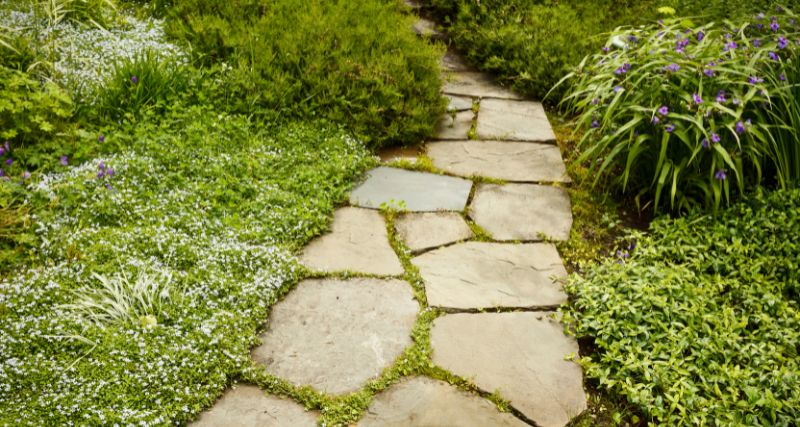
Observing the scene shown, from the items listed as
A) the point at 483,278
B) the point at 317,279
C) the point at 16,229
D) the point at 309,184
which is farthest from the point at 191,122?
the point at 483,278

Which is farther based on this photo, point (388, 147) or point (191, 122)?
point (388, 147)

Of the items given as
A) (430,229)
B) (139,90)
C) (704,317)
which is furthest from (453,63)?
(704,317)

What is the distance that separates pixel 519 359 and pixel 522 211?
1.18 m

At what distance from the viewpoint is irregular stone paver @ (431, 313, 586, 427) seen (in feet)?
8.39

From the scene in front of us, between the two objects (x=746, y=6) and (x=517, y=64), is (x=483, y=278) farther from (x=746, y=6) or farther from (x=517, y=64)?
(x=746, y=6)

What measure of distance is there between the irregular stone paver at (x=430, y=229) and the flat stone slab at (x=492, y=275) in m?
0.07

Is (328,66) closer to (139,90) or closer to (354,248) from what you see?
(139,90)

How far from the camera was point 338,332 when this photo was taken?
2818mm

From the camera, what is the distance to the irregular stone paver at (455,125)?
14.6ft

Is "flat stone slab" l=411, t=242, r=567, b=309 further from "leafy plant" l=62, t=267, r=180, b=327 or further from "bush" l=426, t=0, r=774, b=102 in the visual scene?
"bush" l=426, t=0, r=774, b=102

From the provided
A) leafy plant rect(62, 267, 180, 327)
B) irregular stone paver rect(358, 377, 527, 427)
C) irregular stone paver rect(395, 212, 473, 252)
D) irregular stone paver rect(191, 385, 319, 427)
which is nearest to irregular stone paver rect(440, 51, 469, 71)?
irregular stone paver rect(395, 212, 473, 252)

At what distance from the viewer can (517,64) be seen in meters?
5.02

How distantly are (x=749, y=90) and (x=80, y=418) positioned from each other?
3471 millimetres

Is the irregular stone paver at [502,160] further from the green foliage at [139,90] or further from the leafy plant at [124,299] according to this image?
the leafy plant at [124,299]
